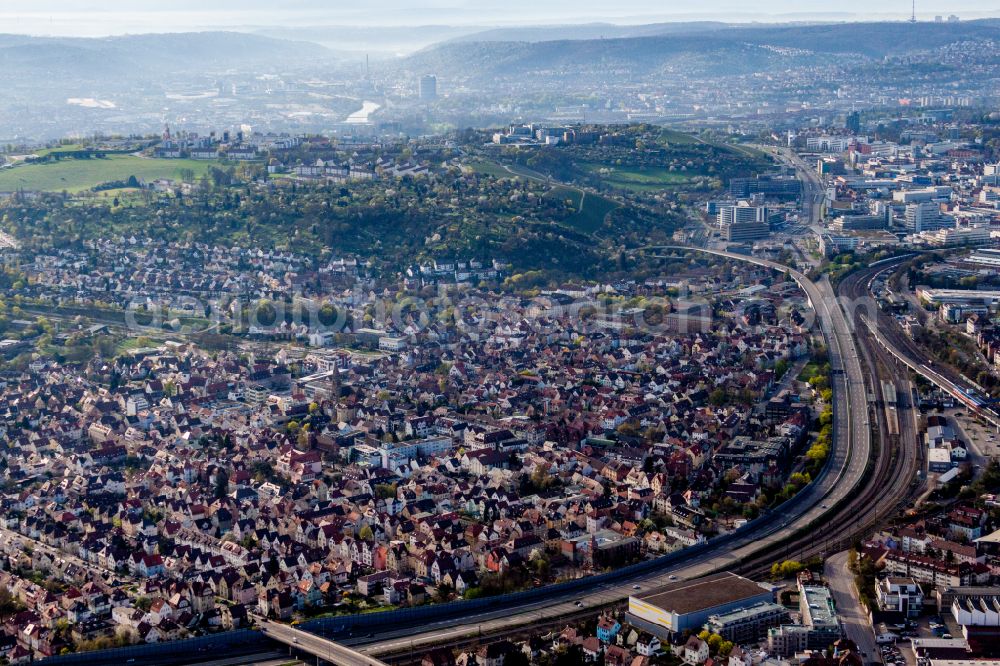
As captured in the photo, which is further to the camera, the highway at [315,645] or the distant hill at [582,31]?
the distant hill at [582,31]

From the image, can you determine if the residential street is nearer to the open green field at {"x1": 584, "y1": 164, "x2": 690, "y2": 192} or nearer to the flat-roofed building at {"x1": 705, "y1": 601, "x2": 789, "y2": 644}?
the flat-roofed building at {"x1": 705, "y1": 601, "x2": 789, "y2": 644}

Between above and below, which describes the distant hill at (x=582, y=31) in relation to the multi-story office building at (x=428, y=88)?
above

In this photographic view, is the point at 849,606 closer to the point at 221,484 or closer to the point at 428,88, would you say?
the point at 221,484

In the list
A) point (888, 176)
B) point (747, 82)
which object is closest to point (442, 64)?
point (747, 82)

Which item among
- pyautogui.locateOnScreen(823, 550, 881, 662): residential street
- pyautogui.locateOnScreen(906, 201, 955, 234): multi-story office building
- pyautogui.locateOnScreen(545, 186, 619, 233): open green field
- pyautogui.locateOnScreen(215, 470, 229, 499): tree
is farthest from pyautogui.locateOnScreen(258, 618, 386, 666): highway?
pyautogui.locateOnScreen(906, 201, 955, 234): multi-story office building

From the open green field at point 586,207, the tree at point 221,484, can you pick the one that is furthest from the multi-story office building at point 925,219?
the tree at point 221,484

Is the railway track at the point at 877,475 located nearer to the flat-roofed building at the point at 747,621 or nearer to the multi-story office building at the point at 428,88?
the flat-roofed building at the point at 747,621

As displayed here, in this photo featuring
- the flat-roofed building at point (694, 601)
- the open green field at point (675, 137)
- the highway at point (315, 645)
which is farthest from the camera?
the open green field at point (675, 137)

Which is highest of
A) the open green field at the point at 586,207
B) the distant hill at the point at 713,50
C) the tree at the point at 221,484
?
the distant hill at the point at 713,50
